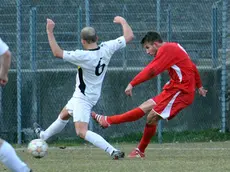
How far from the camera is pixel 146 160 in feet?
33.9

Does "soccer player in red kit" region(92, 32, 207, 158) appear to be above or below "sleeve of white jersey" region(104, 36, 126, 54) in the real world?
below

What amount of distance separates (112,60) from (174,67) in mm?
4892

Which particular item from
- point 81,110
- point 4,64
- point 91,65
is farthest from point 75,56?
point 4,64

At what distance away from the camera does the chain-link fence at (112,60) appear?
15.0 meters

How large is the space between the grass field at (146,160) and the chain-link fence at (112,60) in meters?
1.71

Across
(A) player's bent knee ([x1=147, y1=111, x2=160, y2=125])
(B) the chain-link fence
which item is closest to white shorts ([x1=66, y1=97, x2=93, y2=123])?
(A) player's bent knee ([x1=147, y1=111, x2=160, y2=125])

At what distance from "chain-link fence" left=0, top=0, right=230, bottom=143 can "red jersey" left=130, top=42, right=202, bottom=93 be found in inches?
153

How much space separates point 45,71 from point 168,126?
2.56m

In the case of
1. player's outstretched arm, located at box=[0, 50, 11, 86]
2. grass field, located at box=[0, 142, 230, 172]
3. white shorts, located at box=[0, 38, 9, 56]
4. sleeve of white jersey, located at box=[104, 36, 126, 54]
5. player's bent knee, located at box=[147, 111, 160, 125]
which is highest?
white shorts, located at box=[0, 38, 9, 56]

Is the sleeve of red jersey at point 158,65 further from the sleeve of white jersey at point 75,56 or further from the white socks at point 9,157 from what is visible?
the white socks at point 9,157

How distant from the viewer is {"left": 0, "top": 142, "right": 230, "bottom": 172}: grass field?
29.6 feet

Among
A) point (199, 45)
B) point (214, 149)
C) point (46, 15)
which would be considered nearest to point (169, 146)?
point (214, 149)

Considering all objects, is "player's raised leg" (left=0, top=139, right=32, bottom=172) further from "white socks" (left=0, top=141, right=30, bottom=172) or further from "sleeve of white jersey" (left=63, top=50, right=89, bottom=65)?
"sleeve of white jersey" (left=63, top=50, right=89, bottom=65)

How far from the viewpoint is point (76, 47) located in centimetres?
1547
